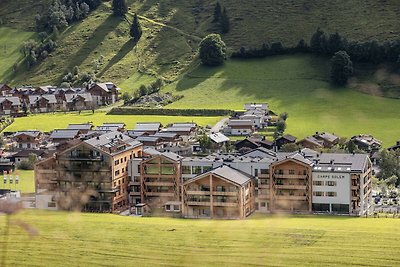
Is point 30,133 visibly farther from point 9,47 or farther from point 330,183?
point 9,47

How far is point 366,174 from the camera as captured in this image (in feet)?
55.4

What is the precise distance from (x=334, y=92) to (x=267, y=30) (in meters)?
7.93

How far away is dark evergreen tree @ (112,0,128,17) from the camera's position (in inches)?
1635

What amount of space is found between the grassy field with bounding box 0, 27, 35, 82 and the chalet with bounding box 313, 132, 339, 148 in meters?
21.1

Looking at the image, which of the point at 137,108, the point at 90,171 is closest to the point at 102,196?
the point at 90,171

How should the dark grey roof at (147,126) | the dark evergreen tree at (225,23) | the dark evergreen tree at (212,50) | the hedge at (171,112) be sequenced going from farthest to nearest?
1. the dark evergreen tree at (225,23)
2. the dark evergreen tree at (212,50)
3. the hedge at (171,112)
4. the dark grey roof at (147,126)

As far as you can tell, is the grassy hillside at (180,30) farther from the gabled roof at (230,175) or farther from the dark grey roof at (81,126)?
the gabled roof at (230,175)

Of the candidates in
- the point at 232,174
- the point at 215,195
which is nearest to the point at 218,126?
the point at 232,174

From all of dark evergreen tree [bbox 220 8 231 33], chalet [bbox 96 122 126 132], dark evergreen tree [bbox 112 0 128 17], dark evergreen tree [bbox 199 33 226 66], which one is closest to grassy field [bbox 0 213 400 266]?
chalet [bbox 96 122 126 132]

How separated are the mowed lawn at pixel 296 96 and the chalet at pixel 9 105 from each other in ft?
24.1

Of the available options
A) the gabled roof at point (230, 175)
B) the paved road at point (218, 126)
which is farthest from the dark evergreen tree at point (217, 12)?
the gabled roof at point (230, 175)

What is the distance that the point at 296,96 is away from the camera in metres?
30.8

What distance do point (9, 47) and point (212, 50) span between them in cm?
1379

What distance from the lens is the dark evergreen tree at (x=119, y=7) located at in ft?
136
